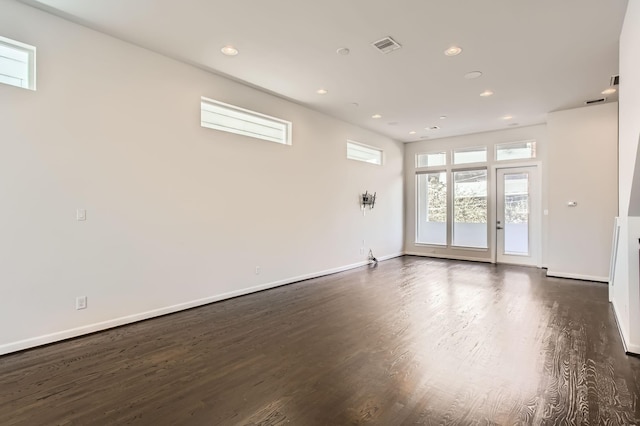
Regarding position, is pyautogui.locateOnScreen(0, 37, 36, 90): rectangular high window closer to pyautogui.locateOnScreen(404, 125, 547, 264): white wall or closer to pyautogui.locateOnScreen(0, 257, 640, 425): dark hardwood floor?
pyautogui.locateOnScreen(0, 257, 640, 425): dark hardwood floor

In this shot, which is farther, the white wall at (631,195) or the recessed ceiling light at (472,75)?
the recessed ceiling light at (472,75)

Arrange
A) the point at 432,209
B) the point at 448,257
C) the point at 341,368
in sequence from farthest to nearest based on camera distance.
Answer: the point at 432,209
the point at 448,257
the point at 341,368

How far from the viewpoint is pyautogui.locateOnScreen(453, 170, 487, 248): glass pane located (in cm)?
790

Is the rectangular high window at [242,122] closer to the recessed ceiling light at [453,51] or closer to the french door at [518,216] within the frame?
the recessed ceiling light at [453,51]

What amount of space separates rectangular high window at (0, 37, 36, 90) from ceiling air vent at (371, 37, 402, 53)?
3.48 meters

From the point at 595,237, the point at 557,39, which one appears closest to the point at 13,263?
the point at 557,39

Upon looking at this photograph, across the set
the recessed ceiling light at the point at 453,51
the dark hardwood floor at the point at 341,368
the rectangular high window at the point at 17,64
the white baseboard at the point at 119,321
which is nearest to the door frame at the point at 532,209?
the dark hardwood floor at the point at 341,368

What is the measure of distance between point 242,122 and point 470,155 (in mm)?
5972

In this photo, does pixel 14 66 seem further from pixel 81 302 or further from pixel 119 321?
pixel 119 321

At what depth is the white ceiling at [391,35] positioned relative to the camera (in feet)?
9.87

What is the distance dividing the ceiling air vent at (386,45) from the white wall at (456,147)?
16.9 ft

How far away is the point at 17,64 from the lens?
300 centimetres

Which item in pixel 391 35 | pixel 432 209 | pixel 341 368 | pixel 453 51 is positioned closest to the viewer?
pixel 341 368

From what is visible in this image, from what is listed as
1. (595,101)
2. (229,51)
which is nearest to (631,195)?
(595,101)
